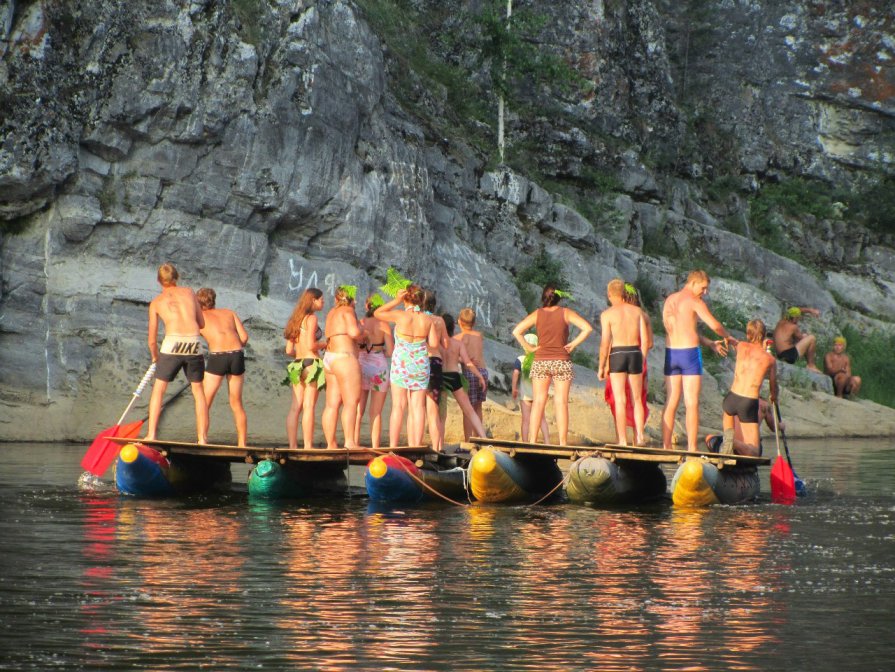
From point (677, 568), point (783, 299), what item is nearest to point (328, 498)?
point (677, 568)

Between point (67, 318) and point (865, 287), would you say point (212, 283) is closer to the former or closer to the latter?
point (67, 318)

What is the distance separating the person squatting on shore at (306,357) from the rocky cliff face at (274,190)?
7.92 metres

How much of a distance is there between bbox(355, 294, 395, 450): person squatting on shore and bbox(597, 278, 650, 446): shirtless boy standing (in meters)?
2.41

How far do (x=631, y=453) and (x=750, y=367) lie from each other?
1.94 meters

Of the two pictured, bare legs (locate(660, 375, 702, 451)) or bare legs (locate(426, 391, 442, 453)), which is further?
bare legs (locate(426, 391, 442, 453))

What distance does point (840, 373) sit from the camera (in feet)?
97.2

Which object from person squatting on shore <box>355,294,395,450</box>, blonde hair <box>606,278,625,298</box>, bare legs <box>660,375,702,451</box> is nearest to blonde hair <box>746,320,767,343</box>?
bare legs <box>660,375,702,451</box>

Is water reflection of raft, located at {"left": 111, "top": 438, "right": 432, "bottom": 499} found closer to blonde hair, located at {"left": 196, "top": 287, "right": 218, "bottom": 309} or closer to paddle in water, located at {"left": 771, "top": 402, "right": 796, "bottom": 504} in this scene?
blonde hair, located at {"left": 196, "top": 287, "right": 218, "bottom": 309}

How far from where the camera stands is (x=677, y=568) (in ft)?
32.0

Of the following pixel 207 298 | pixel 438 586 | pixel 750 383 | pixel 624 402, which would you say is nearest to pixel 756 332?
pixel 750 383

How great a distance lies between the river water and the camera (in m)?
6.99

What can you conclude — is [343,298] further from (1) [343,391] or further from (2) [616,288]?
(2) [616,288]

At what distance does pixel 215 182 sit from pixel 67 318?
3.81 metres

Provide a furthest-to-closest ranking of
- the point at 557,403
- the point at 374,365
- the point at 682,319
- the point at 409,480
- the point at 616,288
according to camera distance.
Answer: the point at 374,365, the point at 557,403, the point at 616,288, the point at 409,480, the point at 682,319
